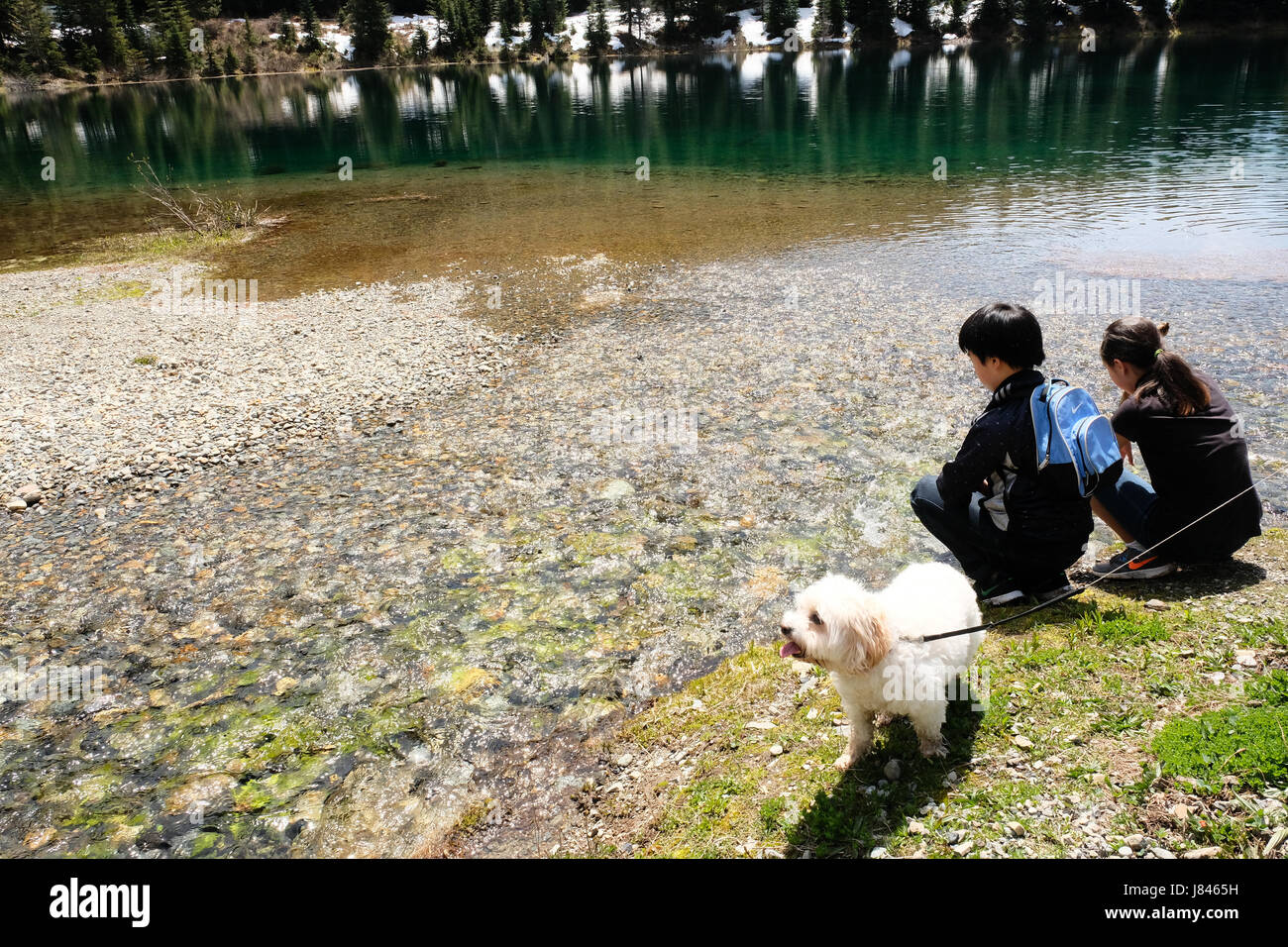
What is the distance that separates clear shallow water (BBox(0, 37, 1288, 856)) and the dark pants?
1.63 m

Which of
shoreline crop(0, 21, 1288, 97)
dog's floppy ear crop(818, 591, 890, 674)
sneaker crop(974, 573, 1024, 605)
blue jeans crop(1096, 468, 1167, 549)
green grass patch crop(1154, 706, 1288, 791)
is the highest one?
shoreline crop(0, 21, 1288, 97)

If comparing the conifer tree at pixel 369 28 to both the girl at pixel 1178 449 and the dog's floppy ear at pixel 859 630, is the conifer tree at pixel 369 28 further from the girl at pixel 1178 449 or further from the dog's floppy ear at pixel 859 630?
the dog's floppy ear at pixel 859 630

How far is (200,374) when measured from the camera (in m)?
14.3

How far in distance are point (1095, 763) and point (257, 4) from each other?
166 m

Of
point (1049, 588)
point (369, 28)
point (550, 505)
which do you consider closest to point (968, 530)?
point (1049, 588)

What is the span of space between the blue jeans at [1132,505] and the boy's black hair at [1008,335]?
6.97 feet

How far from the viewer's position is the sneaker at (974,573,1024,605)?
6.32m

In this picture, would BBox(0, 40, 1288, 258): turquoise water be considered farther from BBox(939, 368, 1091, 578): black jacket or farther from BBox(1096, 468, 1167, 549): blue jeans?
BBox(939, 368, 1091, 578): black jacket

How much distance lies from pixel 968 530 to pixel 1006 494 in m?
0.52

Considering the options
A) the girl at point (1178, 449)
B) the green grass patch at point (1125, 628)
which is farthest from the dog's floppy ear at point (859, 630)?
the girl at point (1178, 449)

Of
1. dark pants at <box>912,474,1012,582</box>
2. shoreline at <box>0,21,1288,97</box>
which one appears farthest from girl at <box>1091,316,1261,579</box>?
shoreline at <box>0,21,1288,97</box>

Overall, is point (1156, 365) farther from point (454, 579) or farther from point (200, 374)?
point (200, 374)

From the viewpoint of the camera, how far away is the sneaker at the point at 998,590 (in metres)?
6.32

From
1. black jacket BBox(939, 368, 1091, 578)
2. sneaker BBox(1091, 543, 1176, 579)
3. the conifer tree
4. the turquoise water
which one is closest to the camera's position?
black jacket BBox(939, 368, 1091, 578)
